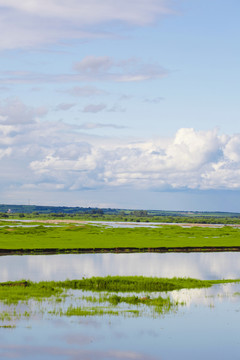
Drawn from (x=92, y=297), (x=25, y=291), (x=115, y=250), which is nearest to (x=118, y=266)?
(x=115, y=250)

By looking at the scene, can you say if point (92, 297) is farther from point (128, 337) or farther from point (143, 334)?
point (128, 337)

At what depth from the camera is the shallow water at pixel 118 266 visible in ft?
130

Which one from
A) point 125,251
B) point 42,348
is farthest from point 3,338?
point 125,251

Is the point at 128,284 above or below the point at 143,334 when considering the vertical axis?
above

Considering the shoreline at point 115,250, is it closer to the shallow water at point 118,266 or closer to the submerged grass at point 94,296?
the shallow water at point 118,266

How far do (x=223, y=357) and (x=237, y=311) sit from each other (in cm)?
801

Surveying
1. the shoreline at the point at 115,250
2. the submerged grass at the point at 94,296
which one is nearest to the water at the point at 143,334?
the submerged grass at the point at 94,296

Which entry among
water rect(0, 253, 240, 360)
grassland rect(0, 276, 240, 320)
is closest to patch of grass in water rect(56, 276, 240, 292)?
grassland rect(0, 276, 240, 320)

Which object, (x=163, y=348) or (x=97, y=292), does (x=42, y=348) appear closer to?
(x=163, y=348)

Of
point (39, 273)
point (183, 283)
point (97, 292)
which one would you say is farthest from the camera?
point (39, 273)

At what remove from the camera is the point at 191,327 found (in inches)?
893

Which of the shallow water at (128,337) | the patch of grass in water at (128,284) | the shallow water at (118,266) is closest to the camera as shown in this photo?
the shallow water at (128,337)

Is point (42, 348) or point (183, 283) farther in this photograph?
point (183, 283)

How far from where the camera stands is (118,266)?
149 feet
